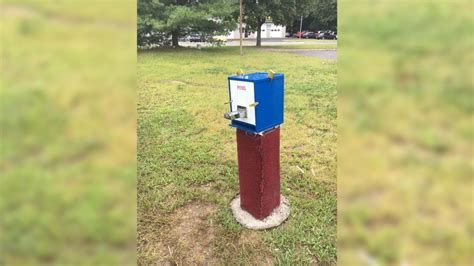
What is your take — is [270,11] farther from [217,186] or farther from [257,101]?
[257,101]

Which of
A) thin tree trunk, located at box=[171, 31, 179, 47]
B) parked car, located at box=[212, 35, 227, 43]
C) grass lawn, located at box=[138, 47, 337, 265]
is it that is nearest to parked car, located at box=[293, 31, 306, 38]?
parked car, located at box=[212, 35, 227, 43]

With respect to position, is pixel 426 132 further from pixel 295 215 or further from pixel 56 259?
pixel 295 215

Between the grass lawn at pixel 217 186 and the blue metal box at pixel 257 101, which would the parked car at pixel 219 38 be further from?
the blue metal box at pixel 257 101

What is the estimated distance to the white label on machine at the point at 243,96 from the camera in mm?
1801

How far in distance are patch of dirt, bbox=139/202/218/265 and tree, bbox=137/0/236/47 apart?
32.5 feet

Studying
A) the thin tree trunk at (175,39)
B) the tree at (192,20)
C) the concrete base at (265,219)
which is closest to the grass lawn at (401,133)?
the concrete base at (265,219)

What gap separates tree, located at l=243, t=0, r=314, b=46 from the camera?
60.7 ft

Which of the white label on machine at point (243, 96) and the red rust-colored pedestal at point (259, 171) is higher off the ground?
the white label on machine at point (243, 96)

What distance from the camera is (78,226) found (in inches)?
30.2

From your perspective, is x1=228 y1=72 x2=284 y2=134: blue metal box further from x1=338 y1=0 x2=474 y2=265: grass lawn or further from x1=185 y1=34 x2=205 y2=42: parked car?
x1=185 y1=34 x2=205 y2=42: parked car

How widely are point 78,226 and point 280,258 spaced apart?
1.48 metres

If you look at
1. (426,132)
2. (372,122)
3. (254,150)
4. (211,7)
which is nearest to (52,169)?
(372,122)

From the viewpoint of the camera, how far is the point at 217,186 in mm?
2775

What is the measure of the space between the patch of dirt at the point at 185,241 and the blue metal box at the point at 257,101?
2.83 feet
